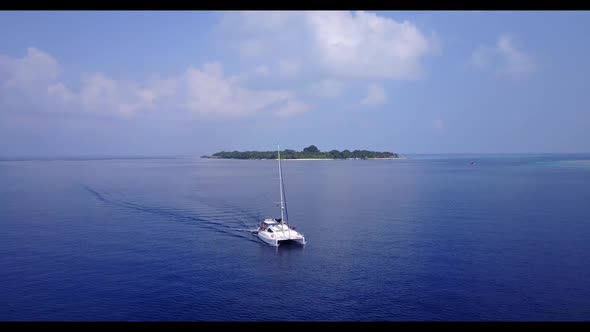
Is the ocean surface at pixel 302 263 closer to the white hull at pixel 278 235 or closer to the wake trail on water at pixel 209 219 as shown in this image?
the wake trail on water at pixel 209 219

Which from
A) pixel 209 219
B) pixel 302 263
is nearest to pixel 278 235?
pixel 302 263

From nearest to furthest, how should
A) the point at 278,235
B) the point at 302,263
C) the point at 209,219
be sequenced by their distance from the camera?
the point at 302,263, the point at 278,235, the point at 209,219

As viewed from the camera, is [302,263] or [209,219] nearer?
[302,263]

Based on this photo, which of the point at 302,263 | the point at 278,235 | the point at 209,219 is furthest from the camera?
the point at 209,219

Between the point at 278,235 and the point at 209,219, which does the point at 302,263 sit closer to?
the point at 278,235

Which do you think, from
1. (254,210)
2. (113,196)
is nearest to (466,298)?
(254,210)

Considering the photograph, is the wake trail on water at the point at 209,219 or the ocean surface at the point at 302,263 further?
the wake trail on water at the point at 209,219

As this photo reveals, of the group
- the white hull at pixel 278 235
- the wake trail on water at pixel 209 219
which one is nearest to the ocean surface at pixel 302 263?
the wake trail on water at pixel 209 219
